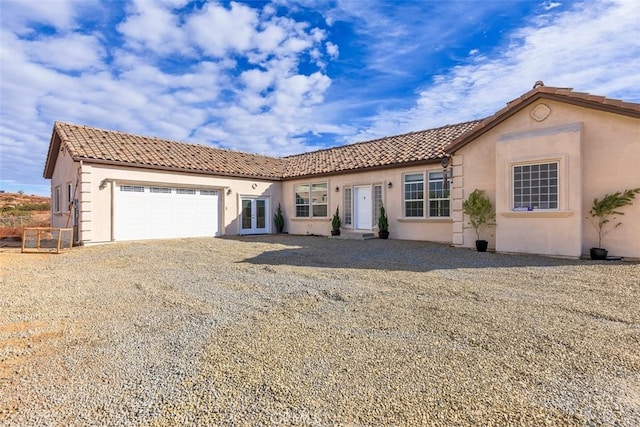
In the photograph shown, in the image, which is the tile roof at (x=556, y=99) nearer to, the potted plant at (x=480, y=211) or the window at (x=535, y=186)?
the window at (x=535, y=186)

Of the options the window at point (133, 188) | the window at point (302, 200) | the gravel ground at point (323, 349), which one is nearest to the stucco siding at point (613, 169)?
the gravel ground at point (323, 349)

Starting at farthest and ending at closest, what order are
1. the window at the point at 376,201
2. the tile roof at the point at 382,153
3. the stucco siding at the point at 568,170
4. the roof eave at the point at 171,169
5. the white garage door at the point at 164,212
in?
the window at the point at 376,201, the tile roof at the point at 382,153, the white garage door at the point at 164,212, the roof eave at the point at 171,169, the stucco siding at the point at 568,170

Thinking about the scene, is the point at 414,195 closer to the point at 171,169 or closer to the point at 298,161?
the point at 298,161

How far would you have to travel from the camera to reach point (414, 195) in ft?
47.8

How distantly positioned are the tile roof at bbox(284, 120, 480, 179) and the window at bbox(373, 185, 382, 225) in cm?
109

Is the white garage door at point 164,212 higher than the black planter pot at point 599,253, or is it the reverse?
the white garage door at point 164,212

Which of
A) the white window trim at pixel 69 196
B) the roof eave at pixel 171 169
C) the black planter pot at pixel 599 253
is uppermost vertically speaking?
the roof eave at pixel 171 169

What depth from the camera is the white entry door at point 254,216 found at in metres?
18.4

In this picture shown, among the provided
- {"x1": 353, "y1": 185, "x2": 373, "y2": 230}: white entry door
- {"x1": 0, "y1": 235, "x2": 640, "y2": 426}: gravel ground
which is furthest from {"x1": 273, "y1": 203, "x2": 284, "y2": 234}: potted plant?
{"x1": 0, "y1": 235, "x2": 640, "y2": 426}: gravel ground

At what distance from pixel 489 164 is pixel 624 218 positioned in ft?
12.5

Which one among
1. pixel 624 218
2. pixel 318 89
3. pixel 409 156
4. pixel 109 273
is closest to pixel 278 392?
pixel 109 273

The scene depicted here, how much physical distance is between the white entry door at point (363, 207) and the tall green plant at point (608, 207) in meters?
8.41

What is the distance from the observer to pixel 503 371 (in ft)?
10.3

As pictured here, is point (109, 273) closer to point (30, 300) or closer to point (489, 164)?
point (30, 300)
